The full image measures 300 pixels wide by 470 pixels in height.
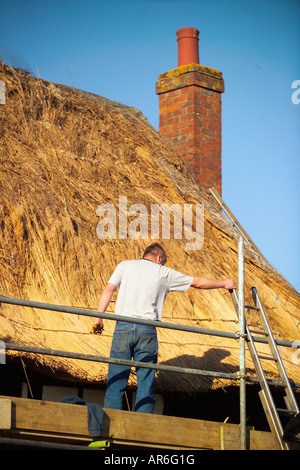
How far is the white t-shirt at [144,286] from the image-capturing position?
5.72 meters

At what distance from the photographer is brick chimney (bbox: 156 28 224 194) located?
11180 millimetres

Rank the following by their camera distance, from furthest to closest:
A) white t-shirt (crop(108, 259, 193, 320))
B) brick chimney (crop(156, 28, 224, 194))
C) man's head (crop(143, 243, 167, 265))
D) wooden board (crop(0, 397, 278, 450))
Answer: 1. brick chimney (crop(156, 28, 224, 194))
2. man's head (crop(143, 243, 167, 265))
3. white t-shirt (crop(108, 259, 193, 320))
4. wooden board (crop(0, 397, 278, 450))

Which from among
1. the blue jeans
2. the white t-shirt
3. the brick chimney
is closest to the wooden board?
the blue jeans

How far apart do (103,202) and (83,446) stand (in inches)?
159

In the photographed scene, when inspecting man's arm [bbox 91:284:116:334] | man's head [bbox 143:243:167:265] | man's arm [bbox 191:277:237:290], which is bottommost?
man's arm [bbox 91:284:116:334]

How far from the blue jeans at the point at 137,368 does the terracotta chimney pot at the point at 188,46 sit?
6966 mm

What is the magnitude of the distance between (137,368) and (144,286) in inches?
24.7

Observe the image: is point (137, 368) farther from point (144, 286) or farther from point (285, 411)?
point (285, 411)

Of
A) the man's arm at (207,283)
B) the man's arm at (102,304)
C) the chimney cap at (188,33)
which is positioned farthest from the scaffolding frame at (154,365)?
the chimney cap at (188,33)

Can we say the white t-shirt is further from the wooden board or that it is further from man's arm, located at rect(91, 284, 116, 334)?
the wooden board

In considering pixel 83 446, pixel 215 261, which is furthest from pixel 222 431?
pixel 215 261

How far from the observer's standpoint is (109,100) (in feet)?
37.1

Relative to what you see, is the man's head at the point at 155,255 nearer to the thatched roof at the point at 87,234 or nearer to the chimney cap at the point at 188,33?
the thatched roof at the point at 87,234

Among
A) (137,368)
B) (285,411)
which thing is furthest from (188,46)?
(285,411)
